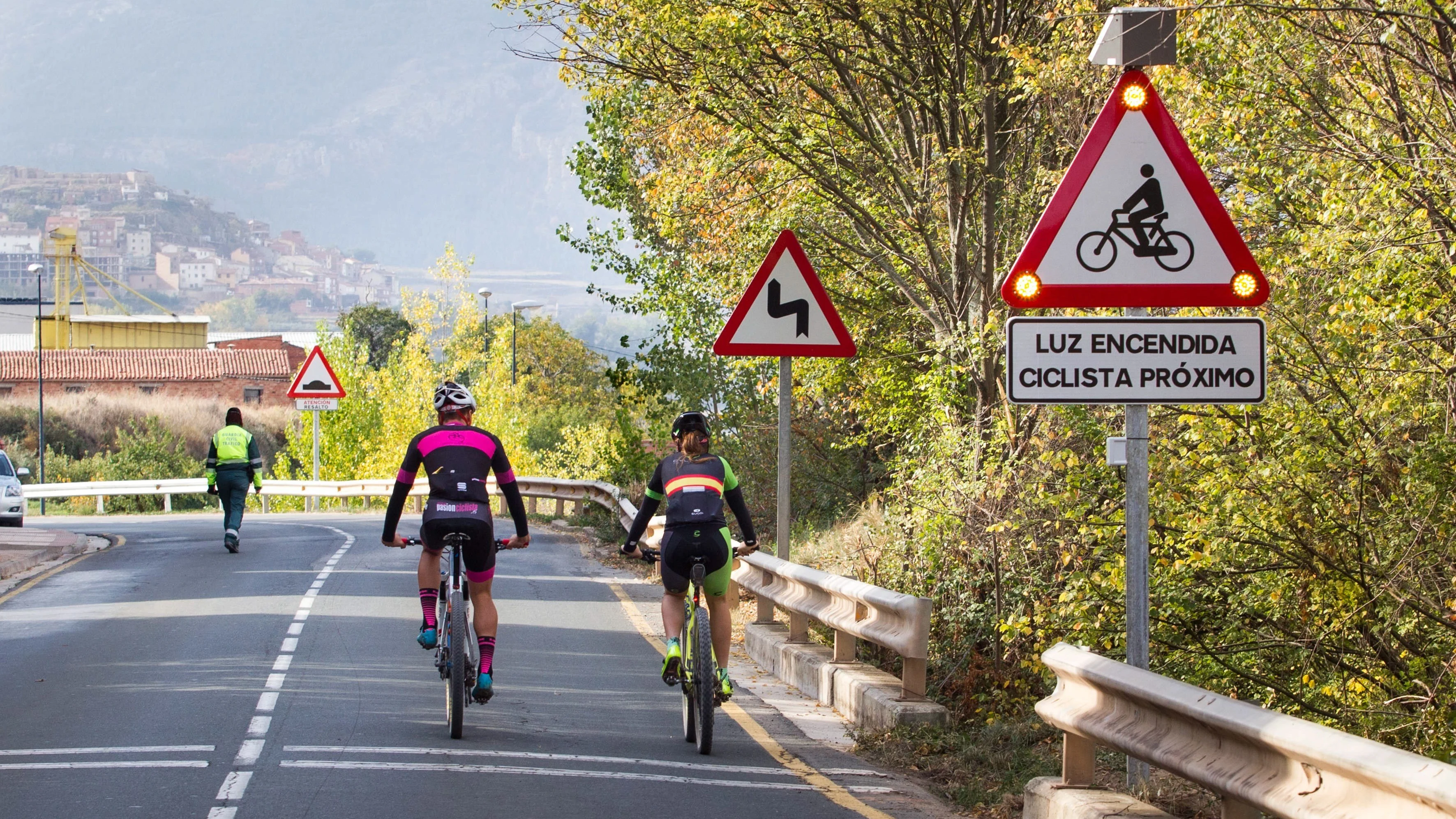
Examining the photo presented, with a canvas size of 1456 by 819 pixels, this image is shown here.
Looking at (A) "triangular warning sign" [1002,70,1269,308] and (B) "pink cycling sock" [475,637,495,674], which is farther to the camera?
(B) "pink cycling sock" [475,637,495,674]

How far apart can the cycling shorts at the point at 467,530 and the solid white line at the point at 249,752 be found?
143cm

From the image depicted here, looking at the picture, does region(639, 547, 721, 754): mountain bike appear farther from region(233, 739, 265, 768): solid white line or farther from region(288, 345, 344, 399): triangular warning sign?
region(288, 345, 344, 399): triangular warning sign

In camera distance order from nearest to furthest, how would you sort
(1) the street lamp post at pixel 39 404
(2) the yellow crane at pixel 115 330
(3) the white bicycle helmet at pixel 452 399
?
(3) the white bicycle helmet at pixel 452 399 < (1) the street lamp post at pixel 39 404 < (2) the yellow crane at pixel 115 330

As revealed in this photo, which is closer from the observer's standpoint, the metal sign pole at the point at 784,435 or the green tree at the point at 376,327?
the metal sign pole at the point at 784,435

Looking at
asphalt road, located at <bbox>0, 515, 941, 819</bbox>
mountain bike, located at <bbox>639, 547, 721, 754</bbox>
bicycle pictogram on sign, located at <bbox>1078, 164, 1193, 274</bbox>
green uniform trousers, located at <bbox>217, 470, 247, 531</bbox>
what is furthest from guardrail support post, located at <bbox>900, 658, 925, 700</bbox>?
green uniform trousers, located at <bbox>217, 470, 247, 531</bbox>

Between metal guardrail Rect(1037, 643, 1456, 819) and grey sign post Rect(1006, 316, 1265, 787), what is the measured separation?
1.09ft

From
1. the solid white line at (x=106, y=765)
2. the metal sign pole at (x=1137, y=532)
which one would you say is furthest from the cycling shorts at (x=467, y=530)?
the metal sign pole at (x=1137, y=532)

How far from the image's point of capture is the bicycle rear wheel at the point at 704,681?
8016mm

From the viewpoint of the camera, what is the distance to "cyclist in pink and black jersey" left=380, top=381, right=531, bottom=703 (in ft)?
28.2

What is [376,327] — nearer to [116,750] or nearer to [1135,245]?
[116,750]

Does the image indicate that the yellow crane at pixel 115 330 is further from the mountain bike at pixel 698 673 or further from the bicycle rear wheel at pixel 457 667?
the mountain bike at pixel 698 673

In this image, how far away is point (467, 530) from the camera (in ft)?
28.2

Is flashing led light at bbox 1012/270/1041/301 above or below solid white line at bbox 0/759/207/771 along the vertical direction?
above

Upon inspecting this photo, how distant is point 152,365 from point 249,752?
90204 millimetres
